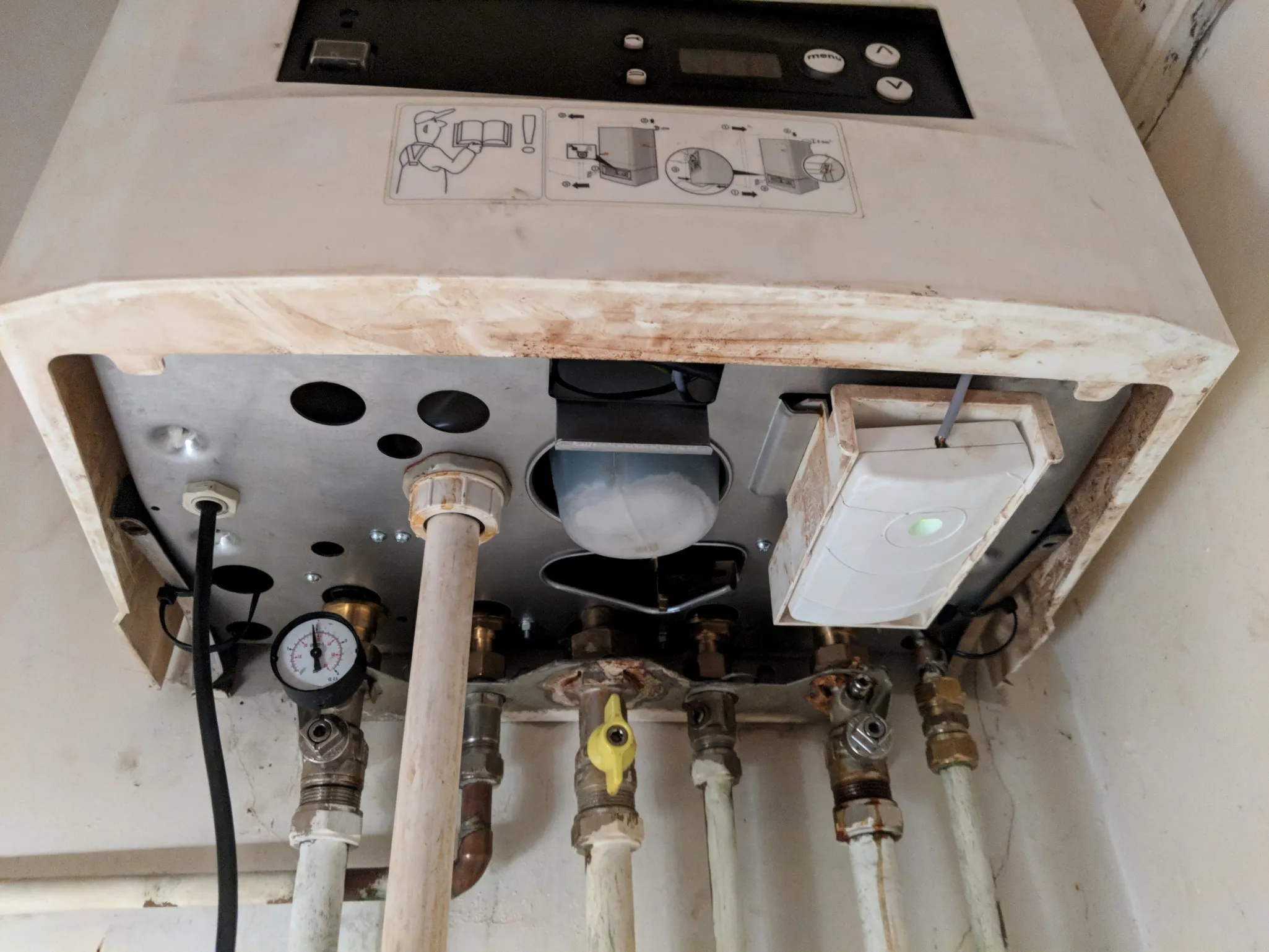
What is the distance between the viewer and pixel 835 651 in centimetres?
79

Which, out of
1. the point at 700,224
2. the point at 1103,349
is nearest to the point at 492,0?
the point at 700,224

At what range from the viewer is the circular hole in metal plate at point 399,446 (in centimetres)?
65

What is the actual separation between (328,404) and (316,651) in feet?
0.57

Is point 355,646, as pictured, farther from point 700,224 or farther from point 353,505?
point 700,224

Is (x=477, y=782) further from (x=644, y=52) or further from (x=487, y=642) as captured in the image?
(x=644, y=52)

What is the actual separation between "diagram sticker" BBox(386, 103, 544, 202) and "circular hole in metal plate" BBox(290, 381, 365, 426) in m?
0.15

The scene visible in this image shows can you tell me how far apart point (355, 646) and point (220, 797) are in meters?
0.12

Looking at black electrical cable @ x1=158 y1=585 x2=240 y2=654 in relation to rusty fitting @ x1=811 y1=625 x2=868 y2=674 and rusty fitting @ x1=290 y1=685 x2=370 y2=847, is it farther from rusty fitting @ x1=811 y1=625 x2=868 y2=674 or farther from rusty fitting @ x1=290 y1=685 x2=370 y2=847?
rusty fitting @ x1=811 y1=625 x2=868 y2=674

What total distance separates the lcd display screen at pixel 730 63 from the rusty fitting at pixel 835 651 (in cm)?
39

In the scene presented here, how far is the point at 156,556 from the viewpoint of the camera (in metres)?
0.71

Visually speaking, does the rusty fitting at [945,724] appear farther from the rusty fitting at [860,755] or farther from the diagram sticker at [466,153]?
the diagram sticker at [466,153]

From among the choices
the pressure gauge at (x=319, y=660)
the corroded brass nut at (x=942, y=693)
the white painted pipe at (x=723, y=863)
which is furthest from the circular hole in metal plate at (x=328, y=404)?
the corroded brass nut at (x=942, y=693)

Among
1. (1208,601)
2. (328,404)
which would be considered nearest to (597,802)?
(328,404)

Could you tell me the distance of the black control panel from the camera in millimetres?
603
